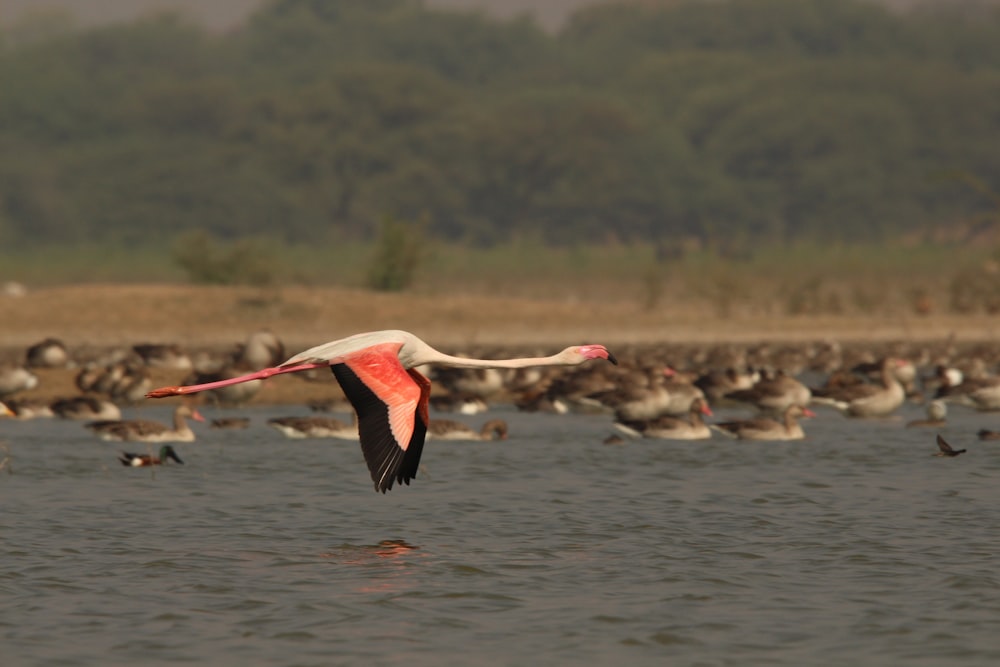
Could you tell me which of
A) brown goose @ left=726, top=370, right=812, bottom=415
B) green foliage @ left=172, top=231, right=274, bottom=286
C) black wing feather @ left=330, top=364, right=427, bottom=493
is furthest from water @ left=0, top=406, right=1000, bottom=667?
green foliage @ left=172, top=231, right=274, bottom=286

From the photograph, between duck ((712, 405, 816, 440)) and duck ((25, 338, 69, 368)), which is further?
duck ((25, 338, 69, 368))

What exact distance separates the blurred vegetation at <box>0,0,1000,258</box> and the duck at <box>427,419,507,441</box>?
62566 mm

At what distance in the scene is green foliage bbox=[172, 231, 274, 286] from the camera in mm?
44031

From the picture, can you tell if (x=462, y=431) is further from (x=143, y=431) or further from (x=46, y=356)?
(x=46, y=356)

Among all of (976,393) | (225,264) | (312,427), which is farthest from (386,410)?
(225,264)

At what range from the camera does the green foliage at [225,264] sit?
44.0 metres

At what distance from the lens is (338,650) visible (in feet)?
33.0

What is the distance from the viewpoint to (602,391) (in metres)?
23.9

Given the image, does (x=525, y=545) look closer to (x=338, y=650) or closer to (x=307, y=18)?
(x=338, y=650)

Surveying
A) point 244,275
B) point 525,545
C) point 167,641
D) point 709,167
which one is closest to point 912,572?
point 525,545

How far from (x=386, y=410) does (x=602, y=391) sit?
12.3 meters

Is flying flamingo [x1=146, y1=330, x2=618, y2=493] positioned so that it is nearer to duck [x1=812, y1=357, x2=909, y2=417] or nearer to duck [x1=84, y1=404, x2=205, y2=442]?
duck [x1=84, y1=404, x2=205, y2=442]

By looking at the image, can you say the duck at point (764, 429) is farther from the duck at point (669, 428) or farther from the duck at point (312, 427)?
the duck at point (312, 427)

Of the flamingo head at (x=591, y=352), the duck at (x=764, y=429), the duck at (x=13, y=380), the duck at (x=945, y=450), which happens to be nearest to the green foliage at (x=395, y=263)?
the duck at (x=13, y=380)
